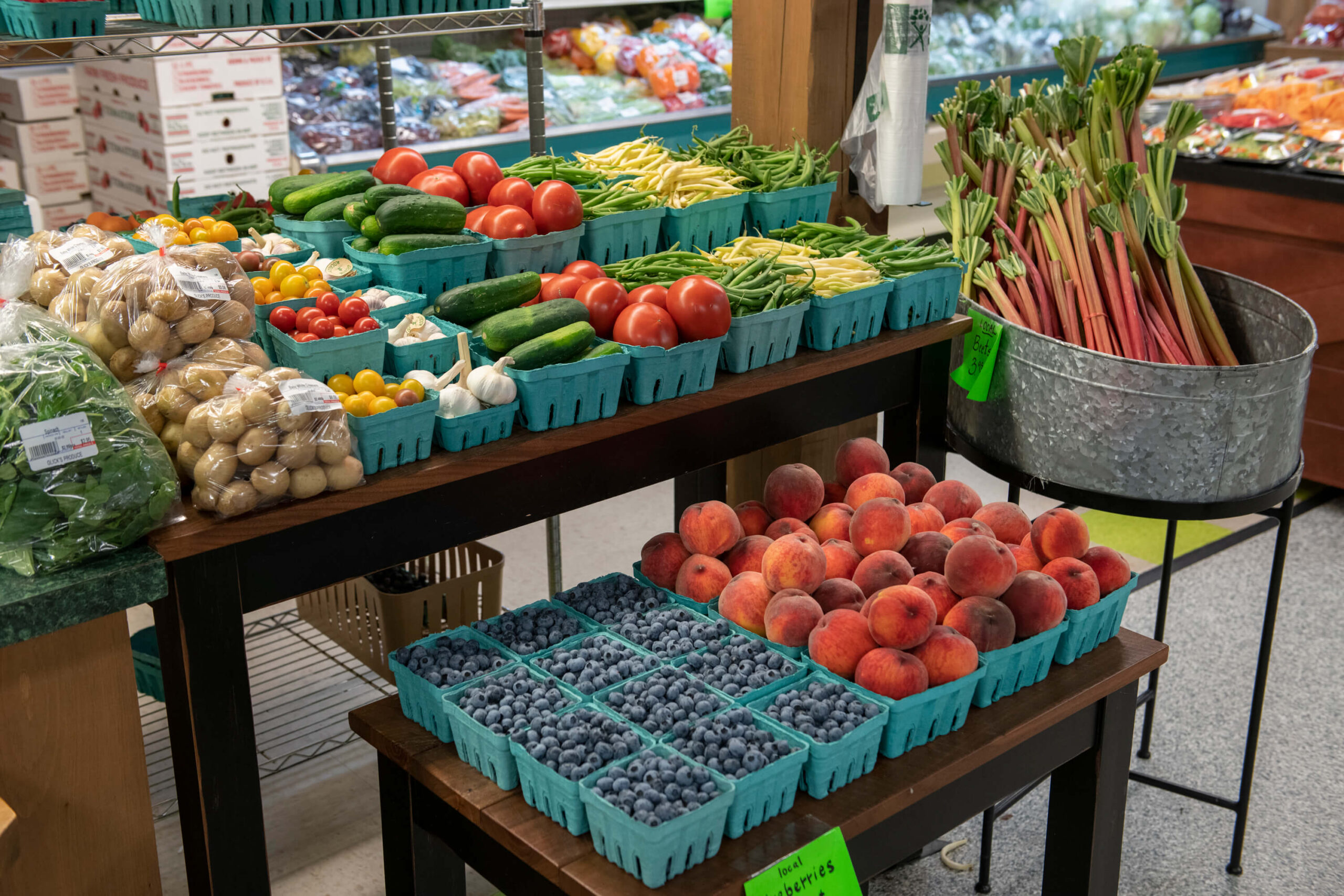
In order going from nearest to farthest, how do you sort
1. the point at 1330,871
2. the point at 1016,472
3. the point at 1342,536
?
1. the point at 1016,472
2. the point at 1330,871
3. the point at 1342,536

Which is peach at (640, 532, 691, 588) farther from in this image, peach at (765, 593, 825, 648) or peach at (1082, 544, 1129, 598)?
peach at (1082, 544, 1129, 598)

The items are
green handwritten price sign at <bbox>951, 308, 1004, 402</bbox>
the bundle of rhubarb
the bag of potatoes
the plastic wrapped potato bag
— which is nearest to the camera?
the plastic wrapped potato bag

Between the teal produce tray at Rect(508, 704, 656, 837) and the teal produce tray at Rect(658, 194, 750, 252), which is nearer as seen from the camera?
the teal produce tray at Rect(508, 704, 656, 837)

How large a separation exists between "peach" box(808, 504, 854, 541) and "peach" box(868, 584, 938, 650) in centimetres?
33

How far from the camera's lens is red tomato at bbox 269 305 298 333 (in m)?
1.86

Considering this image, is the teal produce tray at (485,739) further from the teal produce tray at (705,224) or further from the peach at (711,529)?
the teal produce tray at (705,224)

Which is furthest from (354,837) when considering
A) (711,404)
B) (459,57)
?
(459,57)

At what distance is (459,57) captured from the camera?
16.8 ft

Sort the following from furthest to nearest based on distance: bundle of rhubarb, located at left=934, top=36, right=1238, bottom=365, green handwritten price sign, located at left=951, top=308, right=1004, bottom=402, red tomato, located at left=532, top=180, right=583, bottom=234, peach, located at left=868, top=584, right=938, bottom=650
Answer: bundle of rhubarb, located at left=934, top=36, right=1238, bottom=365
green handwritten price sign, located at left=951, top=308, right=1004, bottom=402
red tomato, located at left=532, top=180, right=583, bottom=234
peach, located at left=868, top=584, right=938, bottom=650

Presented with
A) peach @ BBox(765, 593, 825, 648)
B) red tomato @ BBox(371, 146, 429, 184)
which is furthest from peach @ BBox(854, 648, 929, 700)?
red tomato @ BBox(371, 146, 429, 184)

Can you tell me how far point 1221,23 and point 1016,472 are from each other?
5948mm

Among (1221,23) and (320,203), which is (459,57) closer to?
(320,203)

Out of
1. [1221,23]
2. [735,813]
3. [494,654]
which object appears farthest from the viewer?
[1221,23]

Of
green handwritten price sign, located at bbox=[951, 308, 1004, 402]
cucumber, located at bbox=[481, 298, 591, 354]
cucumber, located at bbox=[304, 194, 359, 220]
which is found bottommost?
green handwritten price sign, located at bbox=[951, 308, 1004, 402]
